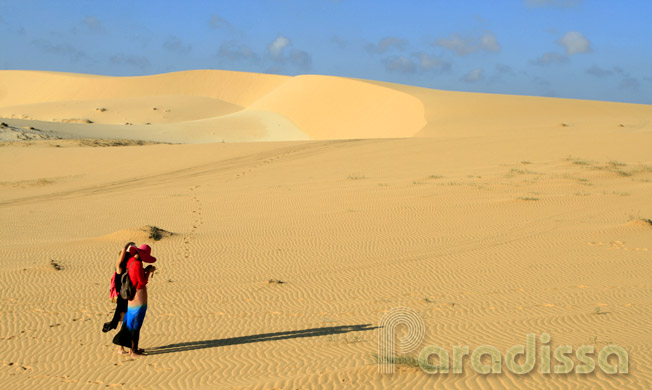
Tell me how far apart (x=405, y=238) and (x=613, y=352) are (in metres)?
7.86

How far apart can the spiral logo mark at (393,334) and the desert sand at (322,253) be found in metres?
0.12

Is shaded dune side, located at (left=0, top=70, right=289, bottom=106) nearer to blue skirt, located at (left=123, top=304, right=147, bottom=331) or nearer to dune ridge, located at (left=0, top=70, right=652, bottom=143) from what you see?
dune ridge, located at (left=0, top=70, right=652, bottom=143)

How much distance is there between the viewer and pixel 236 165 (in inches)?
1089

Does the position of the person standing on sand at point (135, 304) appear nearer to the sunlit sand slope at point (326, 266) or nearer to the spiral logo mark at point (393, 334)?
the sunlit sand slope at point (326, 266)

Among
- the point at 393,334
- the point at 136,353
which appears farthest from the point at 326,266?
the point at 136,353

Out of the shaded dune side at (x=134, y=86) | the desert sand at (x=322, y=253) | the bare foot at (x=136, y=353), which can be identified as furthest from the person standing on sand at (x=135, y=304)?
the shaded dune side at (x=134, y=86)

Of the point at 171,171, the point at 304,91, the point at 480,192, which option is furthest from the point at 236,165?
the point at 304,91

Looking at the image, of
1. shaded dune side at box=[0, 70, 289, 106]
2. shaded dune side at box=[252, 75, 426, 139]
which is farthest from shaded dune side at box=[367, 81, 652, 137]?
shaded dune side at box=[0, 70, 289, 106]

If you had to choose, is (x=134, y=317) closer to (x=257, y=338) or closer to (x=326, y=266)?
(x=257, y=338)

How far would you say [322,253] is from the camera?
12961 mm

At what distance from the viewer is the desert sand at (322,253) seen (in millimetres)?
6828

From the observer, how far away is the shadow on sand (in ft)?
24.1

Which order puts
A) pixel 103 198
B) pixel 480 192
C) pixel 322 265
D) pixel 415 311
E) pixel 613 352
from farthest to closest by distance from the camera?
pixel 103 198
pixel 480 192
pixel 322 265
pixel 415 311
pixel 613 352

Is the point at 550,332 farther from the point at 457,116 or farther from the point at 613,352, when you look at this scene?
the point at 457,116
